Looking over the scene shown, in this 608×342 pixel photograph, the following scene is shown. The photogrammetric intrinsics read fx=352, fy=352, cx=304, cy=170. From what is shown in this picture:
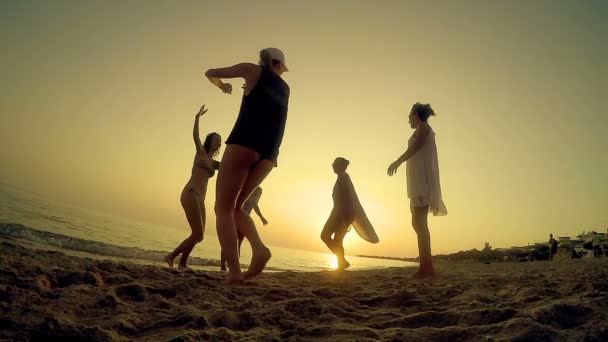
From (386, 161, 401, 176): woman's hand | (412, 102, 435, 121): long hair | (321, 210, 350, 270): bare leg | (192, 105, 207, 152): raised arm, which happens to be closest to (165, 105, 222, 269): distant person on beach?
(192, 105, 207, 152): raised arm

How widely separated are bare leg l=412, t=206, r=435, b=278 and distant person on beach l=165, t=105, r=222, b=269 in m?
3.46

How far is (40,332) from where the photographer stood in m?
1.59

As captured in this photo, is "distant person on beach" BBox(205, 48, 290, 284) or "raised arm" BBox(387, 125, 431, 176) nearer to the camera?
"distant person on beach" BBox(205, 48, 290, 284)

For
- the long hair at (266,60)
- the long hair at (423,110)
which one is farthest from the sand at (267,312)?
the long hair at (423,110)

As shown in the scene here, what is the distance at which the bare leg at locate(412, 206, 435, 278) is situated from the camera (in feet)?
15.4

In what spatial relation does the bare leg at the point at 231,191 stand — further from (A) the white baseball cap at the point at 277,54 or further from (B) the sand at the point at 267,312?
(A) the white baseball cap at the point at 277,54

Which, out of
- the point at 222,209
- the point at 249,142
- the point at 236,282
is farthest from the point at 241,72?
the point at 236,282

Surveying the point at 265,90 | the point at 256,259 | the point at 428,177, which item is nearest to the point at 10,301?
the point at 256,259

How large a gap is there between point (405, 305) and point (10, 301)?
100 inches

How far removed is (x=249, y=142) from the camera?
333cm

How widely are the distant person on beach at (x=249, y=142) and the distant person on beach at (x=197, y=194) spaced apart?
2.55m

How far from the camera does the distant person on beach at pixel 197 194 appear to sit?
5.88 metres

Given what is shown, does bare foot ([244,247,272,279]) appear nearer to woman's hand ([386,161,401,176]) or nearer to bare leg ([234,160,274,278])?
bare leg ([234,160,274,278])

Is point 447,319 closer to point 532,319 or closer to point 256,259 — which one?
point 532,319
